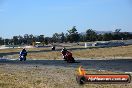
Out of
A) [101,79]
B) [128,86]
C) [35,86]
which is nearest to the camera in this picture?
[101,79]

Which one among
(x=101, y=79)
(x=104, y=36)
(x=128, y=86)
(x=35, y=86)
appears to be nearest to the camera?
Answer: (x=101, y=79)

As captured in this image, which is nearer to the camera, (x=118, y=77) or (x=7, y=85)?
(x=118, y=77)

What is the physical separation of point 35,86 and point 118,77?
6.72m

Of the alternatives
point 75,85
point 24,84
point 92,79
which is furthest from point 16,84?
point 92,79

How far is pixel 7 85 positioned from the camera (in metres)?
18.4

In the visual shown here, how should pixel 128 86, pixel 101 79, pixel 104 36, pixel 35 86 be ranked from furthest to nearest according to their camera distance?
pixel 104 36 < pixel 35 86 < pixel 128 86 < pixel 101 79

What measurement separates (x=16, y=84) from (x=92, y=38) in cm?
17160

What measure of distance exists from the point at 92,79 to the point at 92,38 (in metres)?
178

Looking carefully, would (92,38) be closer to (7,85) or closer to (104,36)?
(104,36)

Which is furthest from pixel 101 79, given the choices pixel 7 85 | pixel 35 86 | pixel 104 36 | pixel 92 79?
pixel 104 36

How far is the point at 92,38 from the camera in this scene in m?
189

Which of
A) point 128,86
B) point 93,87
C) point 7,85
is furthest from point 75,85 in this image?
point 7,85

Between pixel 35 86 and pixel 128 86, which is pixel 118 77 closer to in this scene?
pixel 128 86

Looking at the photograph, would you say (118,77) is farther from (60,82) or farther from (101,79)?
(60,82)
